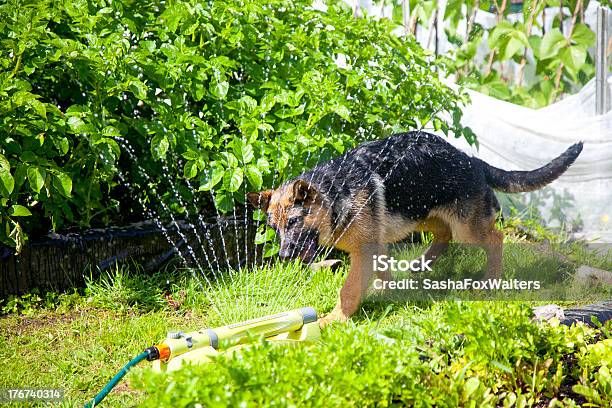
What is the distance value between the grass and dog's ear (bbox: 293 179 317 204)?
621 mm

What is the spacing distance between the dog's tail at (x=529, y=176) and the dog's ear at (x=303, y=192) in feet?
4.41

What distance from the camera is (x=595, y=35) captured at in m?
7.07

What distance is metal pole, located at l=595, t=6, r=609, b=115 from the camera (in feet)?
22.2

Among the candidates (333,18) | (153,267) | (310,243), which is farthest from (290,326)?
(333,18)

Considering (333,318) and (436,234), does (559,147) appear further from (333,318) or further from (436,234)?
(333,318)

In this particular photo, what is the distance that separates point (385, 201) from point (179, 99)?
4.89 feet

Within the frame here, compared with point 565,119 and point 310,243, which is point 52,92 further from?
point 565,119

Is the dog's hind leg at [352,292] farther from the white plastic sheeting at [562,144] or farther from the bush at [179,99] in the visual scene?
the white plastic sheeting at [562,144]

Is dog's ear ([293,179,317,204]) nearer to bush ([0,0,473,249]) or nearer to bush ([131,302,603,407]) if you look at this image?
bush ([0,0,473,249])

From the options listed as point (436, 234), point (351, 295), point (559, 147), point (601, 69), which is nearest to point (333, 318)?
point (351, 295)

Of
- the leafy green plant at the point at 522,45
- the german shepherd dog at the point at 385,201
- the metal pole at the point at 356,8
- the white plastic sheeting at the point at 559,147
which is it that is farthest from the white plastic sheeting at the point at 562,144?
the german shepherd dog at the point at 385,201

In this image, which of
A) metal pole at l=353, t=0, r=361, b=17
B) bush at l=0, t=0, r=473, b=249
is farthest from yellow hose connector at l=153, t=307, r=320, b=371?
metal pole at l=353, t=0, r=361, b=17

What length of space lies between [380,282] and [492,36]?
143 inches

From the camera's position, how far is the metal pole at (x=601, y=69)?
22.2 ft
